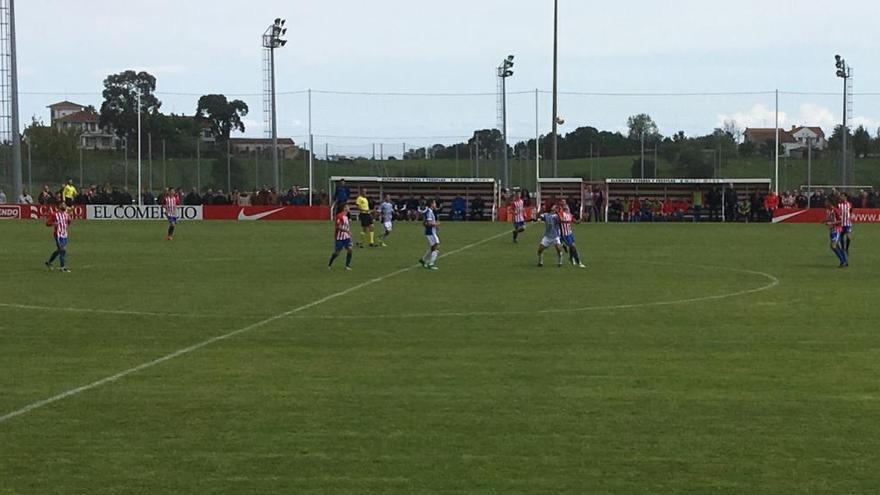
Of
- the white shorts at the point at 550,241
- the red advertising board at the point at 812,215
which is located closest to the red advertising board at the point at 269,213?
the red advertising board at the point at 812,215

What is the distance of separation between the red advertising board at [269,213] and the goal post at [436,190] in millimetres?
1947

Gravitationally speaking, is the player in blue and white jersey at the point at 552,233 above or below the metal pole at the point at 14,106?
below

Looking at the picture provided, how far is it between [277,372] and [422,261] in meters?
17.1

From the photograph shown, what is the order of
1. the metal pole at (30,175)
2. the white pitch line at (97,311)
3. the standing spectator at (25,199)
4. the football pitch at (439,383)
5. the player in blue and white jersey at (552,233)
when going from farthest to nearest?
the metal pole at (30,175), the standing spectator at (25,199), the player in blue and white jersey at (552,233), the white pitch line at (97,311), the football pitch at (439,383)

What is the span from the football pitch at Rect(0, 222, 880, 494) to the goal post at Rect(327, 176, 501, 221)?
40361mm

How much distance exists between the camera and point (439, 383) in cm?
1301

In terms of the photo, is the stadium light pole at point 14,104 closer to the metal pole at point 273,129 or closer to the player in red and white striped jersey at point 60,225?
the metal pole at point 273,129

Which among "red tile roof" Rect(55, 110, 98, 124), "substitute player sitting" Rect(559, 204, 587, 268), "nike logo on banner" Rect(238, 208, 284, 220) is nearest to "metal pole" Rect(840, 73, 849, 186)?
"nike logo on banner" Rect(238, 208, 284, 220)

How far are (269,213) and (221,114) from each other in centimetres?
5164

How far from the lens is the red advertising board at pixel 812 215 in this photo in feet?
207

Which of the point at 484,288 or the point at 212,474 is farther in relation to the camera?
the point at 484,288

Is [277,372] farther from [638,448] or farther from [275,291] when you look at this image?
[275,291]

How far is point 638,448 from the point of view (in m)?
9.94

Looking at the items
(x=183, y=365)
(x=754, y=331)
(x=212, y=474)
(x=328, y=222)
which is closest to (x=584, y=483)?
(x=212, y=474)
